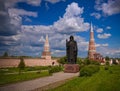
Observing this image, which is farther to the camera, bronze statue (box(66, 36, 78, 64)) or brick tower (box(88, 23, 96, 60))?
brick tower (box(88, 23, 96, 60))

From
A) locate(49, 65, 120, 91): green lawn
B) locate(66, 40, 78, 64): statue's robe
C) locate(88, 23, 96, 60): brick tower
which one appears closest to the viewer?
locate(49, 65, 120, 91): green lawn

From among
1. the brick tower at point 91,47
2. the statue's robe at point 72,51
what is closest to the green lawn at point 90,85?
the statue's robe at point 72,51

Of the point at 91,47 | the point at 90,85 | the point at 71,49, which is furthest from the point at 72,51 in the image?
the point at 91,47

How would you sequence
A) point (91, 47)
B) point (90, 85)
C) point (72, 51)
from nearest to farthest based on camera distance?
point (90, 85) → point (72, 51) → point (91, 47)

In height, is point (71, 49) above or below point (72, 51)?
above

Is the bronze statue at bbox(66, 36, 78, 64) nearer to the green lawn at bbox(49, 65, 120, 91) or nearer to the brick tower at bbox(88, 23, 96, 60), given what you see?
the green lawn at bbox(49, 65, 120, 91)

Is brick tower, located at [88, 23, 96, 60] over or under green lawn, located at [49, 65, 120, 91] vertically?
over

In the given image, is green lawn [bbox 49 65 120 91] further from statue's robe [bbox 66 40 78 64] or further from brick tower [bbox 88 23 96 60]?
brick tower [bbox 88 23 96 60]

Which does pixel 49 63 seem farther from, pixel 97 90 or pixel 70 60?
pixel 97 90

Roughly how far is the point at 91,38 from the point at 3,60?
3833 centimetres

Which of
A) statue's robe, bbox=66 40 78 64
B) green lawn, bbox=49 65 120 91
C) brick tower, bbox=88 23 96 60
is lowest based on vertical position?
green lawn, bbox=49 65 120 91

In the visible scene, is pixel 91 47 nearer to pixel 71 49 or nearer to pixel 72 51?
pixel 71 49

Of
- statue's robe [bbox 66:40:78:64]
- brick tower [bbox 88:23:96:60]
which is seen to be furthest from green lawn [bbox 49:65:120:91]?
brick tower [bbox 88:23:96:60]

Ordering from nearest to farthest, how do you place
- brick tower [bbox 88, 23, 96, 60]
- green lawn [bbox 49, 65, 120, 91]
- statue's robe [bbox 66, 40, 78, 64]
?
green lawn [bbox 49, 65, 120, 91], statue's robe [bbox 66, 40, 78, 64], brick tower [bbox 88, 23, 96, 60]
